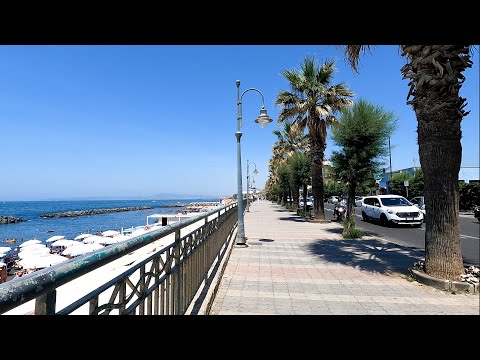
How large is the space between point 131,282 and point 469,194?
28925mm

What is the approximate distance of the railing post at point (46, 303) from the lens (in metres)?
1.16

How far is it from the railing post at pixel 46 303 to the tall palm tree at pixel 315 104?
15395 mm

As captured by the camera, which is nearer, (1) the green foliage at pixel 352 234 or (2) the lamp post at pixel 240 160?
(2) the lamp post at pixel 240 160

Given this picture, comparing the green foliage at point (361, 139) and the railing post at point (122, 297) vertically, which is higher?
the green foliage at point (361, 139)

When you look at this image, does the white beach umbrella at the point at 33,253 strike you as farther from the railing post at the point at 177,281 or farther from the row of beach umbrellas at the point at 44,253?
the railing post at the point at 177,281

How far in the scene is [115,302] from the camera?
5.83ft

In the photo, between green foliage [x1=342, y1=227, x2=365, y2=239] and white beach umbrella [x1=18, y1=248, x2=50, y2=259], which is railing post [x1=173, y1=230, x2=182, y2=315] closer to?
green foliage [x1=342, y1=227, x2=365, y2=239]

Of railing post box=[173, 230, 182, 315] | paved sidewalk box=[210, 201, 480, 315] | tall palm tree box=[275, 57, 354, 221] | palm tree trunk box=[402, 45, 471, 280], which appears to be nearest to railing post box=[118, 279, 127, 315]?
railing post box=[173, 230, 182, 315]

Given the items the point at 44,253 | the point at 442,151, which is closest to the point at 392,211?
the point at 442,151

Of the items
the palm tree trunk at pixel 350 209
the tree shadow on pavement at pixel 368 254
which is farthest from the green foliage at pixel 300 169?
the tree shadow on pavement at pixel 368 254
